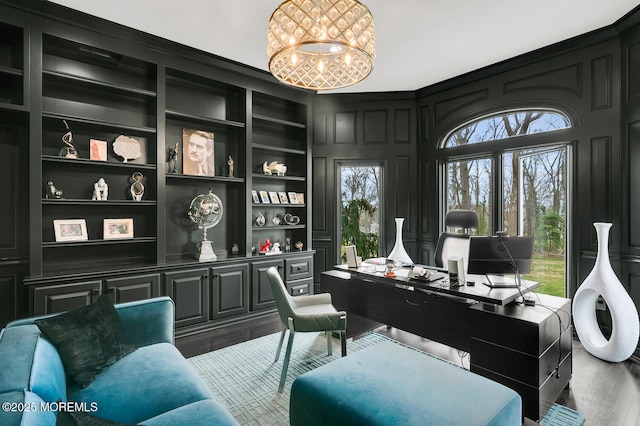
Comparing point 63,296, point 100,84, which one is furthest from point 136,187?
point 63,296

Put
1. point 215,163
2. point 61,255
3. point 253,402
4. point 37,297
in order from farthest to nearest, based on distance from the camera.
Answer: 1. point 215,163
2. point 61,255
3. point 37,297
4. point 253,402

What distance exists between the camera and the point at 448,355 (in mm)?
2906

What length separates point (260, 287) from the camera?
157 inches

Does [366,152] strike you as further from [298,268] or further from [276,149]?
[298,268]

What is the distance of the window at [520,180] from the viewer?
11.9ft

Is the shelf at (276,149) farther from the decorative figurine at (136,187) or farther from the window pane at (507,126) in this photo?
the window pane at (507,126)

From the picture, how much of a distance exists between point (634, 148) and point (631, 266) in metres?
1.10

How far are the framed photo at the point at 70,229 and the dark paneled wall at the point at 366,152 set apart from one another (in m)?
2.84

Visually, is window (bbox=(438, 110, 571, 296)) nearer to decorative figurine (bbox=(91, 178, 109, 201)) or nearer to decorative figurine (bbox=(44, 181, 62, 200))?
decorative figurine (bbox=(91, 178, 109, 201))

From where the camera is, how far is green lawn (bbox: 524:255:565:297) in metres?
3.62

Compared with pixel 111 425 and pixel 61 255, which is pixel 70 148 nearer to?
pixel 61 255

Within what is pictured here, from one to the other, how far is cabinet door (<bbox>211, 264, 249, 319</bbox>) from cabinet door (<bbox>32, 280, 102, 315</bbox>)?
1104 millimetres

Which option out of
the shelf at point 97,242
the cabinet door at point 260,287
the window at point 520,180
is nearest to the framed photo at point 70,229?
the shelf at point 97,242

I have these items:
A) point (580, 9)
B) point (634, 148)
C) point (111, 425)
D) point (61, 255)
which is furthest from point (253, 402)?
point (580, 9)
